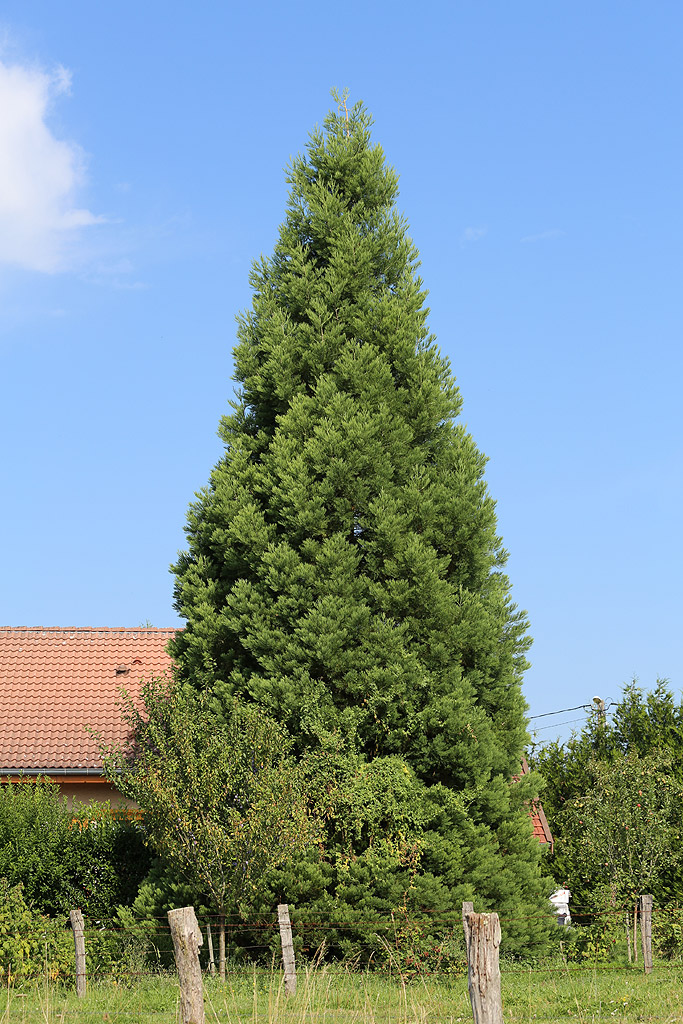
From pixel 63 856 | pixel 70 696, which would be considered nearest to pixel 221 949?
pixel 63 856

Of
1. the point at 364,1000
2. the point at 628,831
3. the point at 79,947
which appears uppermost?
the point at 628,831

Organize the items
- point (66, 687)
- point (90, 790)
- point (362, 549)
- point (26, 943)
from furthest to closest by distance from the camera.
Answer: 1. point (66, 687)
2. point (90, 790)
3. point (362, 549)
4. point (26, 943)

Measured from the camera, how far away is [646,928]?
1538 centimetres

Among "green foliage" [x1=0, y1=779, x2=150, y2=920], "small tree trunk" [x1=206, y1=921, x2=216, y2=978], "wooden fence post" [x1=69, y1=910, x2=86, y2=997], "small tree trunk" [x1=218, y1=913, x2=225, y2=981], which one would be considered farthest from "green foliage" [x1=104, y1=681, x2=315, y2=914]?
"green foliage" [x1=0, y1=779, x2=150, y2=920]

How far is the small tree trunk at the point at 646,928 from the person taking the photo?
1516 centimetres

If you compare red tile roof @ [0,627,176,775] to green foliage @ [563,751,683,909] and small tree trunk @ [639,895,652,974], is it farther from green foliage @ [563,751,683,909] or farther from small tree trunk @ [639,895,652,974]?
small tree trunk @ [639,895,652,974]

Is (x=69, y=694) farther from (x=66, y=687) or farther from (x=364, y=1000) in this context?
(x=364, y=1000)

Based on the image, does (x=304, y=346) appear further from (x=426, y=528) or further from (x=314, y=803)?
(x=314, y=803)

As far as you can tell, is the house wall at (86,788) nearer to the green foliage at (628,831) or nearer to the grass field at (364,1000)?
the grass field at (364,1000)

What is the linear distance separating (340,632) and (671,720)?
8.68 meters

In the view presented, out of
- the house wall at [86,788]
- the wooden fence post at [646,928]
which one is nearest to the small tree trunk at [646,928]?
the wooden fence post at [646,928]

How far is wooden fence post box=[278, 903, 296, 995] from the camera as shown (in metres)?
12.8

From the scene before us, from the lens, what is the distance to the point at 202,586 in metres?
16.4

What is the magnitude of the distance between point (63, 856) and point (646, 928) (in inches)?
363
